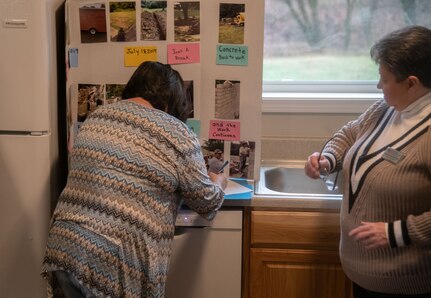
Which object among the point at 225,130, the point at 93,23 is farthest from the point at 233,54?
the point at 93,23

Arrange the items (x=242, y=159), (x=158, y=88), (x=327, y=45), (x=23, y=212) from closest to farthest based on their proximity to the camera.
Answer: (x=158, y=88)
(x=23, y=212)
(x=242, y=159)
(x=327, y=45)

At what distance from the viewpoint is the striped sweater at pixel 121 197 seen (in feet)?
5.23

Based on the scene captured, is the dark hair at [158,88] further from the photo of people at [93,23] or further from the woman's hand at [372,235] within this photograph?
the woman's hand at [372,235]

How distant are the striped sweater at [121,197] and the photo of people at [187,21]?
52 cm

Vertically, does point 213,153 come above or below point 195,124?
below

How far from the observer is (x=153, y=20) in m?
2.07

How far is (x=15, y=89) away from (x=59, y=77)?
294 millimetres

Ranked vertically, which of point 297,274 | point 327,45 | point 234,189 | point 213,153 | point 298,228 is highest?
point 327,45

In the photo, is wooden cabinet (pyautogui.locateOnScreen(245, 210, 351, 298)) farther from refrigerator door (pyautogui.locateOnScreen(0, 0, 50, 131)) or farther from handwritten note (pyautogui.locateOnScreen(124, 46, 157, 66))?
refrigerator door (pyautogui.locateOnScreen(0, 0, 50, 131))

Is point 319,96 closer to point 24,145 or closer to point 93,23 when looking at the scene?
point 93,23

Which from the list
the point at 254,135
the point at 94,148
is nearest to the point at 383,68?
the point at 254,135

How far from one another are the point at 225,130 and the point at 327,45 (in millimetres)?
775

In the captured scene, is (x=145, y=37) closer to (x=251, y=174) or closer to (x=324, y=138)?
(x=251, y=174)

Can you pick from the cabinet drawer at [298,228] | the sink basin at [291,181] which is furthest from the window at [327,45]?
the cabinet drawer at [298,228]
